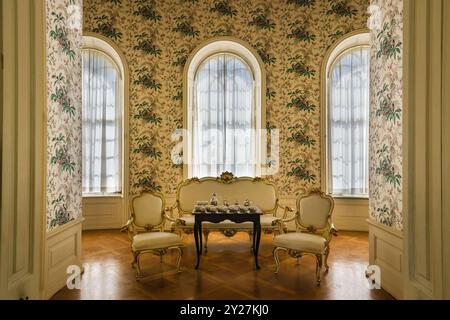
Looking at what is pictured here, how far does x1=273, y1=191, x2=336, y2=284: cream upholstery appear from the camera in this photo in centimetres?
353

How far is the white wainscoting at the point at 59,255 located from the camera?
2.95 meters

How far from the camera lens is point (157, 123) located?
5.97m

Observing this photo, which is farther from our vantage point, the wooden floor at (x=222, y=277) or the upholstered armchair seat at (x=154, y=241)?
the upholstered armchair seat at (x=154, y=241)

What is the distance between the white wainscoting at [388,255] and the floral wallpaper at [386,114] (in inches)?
4.0

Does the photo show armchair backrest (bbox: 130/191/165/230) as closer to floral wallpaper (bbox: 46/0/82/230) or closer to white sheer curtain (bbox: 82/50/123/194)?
floral wallpaper (bbox: 46/0/82/230)

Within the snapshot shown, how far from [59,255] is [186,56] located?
441 centimetres
